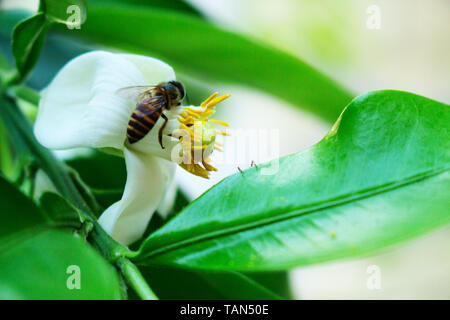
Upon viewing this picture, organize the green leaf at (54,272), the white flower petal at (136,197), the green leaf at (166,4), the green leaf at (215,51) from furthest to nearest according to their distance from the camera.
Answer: the green leaf at (166,4)
the green leaf at (215,51)
the white flower petal at (136,197)
the green leaf at (54,272)

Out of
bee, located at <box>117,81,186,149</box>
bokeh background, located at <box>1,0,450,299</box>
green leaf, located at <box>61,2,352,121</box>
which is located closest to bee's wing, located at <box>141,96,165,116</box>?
bee, located at <box>117,81,186,149</box>

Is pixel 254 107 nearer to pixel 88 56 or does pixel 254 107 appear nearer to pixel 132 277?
pixel 88 56

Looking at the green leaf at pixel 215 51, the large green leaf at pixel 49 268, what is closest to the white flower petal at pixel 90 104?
the large green leaf at pixel 49 268

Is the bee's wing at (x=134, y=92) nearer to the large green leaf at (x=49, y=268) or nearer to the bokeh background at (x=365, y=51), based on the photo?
the large green leaf at (x=49, y=268)

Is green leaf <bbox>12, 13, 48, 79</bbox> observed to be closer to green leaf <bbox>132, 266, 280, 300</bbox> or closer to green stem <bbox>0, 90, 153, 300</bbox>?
green stem <bbox>0, 90, 153, 300</bbox>

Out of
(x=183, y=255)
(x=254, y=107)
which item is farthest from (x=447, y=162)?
(x=254, y=107)

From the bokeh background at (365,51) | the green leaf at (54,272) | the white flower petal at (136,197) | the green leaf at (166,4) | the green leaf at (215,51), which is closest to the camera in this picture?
the green leaf at (54,272)
